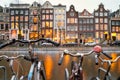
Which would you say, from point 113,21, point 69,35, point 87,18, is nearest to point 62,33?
point 69,35

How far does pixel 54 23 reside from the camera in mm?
82938

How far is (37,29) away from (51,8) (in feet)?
19.4

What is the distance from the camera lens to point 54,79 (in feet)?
57.1

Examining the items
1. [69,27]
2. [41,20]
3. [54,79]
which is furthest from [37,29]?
[54,79]

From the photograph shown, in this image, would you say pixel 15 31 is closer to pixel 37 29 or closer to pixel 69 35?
pixel 37 29

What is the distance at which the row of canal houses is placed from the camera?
269 feet

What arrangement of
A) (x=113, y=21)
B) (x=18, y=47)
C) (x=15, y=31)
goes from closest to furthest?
(x=18, y=47), (x=15, y=31), (x=113, y=21)

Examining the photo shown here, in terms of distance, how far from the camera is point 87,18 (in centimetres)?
8350

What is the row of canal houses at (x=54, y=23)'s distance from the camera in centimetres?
8200

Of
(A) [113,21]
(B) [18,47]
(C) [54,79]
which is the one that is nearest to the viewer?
(C) [54,79]

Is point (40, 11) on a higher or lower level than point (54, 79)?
higher

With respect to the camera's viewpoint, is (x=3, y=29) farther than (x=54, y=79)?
Yes

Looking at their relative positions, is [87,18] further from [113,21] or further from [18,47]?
[18,47]

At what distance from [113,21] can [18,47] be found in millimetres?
29324
